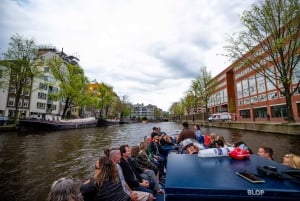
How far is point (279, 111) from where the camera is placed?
127ft

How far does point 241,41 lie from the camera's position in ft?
75.0

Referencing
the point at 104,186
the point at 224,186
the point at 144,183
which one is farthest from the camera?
the point at 144,183

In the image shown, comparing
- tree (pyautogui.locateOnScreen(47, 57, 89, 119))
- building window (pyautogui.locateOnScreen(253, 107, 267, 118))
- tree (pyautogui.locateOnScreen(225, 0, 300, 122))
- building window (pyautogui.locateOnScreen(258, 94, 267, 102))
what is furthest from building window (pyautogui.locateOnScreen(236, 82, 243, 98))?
tree (pyautogui.locateOnScreen(47, 57, 89, 119))

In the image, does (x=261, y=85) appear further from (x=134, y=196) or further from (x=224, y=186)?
(x=224, y=186)

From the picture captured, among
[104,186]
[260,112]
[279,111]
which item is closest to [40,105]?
[104,186]

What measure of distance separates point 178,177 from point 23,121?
34.3m

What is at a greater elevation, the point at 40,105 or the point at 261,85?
the point at 261,85

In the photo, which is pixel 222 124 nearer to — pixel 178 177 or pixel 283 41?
pixel 283 41

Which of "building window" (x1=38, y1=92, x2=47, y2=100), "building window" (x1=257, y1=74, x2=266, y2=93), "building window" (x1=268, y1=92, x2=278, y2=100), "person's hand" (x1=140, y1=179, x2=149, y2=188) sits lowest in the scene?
"person's hand" (x1=140, y1=179, x2=149, y2=188)

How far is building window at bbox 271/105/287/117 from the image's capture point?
37.3m

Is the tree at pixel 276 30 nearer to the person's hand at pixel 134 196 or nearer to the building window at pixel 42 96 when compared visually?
the person's hand at pixel 134 196

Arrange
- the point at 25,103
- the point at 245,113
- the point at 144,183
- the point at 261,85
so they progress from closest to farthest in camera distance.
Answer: the point at 144,183
the point at 261,85
the point at 25,103
the point at 245,113

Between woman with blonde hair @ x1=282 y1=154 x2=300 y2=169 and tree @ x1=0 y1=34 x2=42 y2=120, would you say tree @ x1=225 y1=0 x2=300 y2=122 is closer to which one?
woman with blonde hair @ x1=282 y1=154 x2=300 y2=169

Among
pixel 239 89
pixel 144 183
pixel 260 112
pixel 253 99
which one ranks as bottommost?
pixel 144 183
